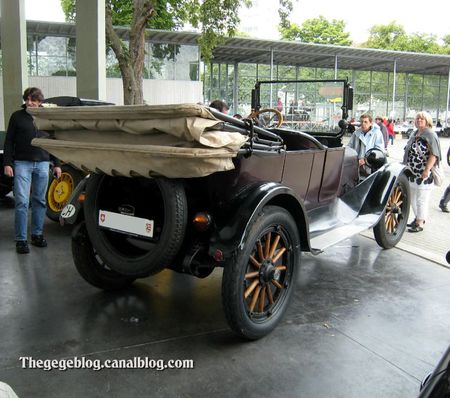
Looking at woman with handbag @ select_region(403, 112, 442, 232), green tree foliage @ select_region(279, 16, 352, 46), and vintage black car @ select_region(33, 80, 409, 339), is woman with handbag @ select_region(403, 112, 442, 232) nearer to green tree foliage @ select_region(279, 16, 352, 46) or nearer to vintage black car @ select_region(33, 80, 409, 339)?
vintage black car @ select_region(33, 80, 409, 339)

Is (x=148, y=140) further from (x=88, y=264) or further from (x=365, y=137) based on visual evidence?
(x=365, y=137)

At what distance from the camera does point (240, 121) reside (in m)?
2.96

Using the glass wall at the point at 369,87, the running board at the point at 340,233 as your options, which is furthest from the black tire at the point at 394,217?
the glass wall at the point at 369,87

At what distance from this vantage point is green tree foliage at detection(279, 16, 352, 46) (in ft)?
141

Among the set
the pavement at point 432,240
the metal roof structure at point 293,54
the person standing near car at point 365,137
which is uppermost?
the metal roof structure at point 293,54

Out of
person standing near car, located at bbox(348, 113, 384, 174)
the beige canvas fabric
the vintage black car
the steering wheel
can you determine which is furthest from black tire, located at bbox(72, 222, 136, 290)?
person standing near car, located at bbox(348, 113, 384, 174)

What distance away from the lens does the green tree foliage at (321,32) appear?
43.1 m

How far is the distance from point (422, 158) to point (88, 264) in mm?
4663

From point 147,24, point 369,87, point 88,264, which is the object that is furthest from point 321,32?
point 88,264

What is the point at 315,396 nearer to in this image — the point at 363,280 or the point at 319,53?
the point at 363,280

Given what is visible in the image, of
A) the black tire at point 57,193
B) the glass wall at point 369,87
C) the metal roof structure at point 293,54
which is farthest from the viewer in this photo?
the glass wall at point 369,87

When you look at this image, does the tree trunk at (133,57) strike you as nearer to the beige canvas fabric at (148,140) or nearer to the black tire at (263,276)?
the beige canvas fabric at (148,140)

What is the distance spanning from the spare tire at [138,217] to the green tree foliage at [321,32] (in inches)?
1684

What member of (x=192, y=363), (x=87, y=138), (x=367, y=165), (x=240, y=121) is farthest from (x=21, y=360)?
(x=367, y=165)
